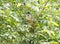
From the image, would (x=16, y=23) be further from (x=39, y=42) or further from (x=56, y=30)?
(x=56, y=30)

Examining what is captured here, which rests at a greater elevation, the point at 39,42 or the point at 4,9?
the point at 4,9

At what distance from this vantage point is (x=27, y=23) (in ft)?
8.86

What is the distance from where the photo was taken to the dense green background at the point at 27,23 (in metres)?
2.53

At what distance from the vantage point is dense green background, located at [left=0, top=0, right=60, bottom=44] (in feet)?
8.29

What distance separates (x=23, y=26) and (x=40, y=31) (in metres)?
0.22

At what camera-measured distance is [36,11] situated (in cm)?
272

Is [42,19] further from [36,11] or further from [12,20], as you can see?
[12,20]

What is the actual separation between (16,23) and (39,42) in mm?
371

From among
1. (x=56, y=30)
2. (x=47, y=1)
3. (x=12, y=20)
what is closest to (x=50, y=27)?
(x=56, y=30)

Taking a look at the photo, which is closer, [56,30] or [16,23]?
[16,23]

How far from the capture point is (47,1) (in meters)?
2.70

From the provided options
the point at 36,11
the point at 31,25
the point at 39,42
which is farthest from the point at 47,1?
the point at 39,42

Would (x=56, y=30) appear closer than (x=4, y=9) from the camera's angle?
No

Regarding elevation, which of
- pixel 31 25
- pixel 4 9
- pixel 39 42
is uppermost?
pixel 4 9
